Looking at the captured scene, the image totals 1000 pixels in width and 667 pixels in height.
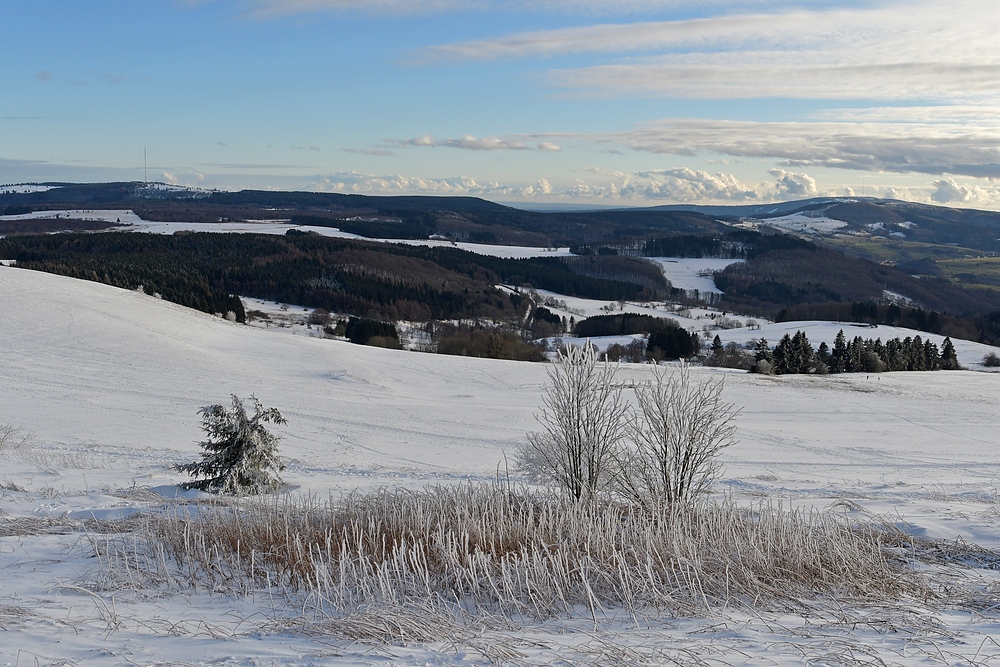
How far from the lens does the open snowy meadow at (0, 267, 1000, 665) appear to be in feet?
15.8

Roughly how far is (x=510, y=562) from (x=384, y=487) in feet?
11.2

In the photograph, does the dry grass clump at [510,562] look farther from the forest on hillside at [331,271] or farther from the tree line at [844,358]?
the forest on hillside at [331,271]

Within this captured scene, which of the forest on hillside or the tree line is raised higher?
the forest on hillside

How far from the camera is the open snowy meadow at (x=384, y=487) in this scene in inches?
190

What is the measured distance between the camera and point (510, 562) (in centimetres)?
621

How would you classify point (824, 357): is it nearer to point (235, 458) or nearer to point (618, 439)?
point (618, 439)

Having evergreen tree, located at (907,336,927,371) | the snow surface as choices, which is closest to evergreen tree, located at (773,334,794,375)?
evergreen tree, located at (907,336,927,371)

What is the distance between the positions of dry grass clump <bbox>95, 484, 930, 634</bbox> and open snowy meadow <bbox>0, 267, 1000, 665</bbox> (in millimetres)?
65

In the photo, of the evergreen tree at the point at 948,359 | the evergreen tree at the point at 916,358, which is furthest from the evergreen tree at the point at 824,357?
the evergreen tree at the point at 948,359

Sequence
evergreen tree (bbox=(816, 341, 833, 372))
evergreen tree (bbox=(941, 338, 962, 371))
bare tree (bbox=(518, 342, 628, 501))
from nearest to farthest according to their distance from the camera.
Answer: bare tree (bbox=(518, 342, 628, 501)) < evergreen tree (bbox=(816, 341, 833, 372)) < evergreen tree (bbox=(941, 338, 962, 371))

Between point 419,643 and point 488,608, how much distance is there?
88cm

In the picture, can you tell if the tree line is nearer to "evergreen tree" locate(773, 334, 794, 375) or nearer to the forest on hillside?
"evergreen tree" locate(773, 334, 794, 375)

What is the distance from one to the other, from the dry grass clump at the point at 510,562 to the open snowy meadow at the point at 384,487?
0.21 feet

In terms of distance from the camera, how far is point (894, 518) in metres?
9.23
